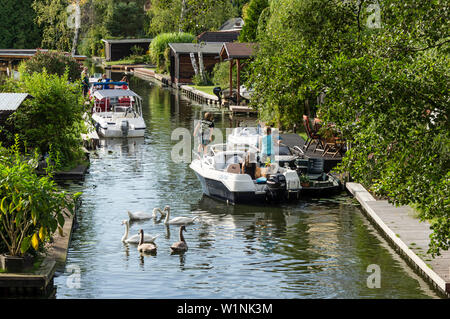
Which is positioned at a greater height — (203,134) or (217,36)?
(217,36)

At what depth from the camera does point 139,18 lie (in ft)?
354

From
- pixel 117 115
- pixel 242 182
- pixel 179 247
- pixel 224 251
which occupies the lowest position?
pixel 224 251

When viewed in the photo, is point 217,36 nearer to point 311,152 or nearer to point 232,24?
point 232,24

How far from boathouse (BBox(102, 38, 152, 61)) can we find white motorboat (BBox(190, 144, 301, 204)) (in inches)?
3134

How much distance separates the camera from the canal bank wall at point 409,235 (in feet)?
49.1

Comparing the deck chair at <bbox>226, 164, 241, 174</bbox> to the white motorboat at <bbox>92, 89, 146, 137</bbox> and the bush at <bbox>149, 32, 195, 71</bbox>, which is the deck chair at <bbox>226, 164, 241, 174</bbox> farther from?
the bush at <bbox>149, 32, 195, 71</bbox>

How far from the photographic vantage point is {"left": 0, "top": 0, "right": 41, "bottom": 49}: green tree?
90.0 m

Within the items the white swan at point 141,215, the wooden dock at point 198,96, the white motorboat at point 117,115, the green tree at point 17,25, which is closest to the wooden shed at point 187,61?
the wooden dock at point 198,96

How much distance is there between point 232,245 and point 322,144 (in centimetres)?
1160

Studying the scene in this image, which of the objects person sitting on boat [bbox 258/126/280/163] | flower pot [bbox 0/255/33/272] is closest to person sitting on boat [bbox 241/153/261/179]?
person sitting on boat [bbox 258/126/280/163]

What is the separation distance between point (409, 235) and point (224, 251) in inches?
169

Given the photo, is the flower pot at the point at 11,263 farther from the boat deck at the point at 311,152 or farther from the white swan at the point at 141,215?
the boat deck at the point at 311,152

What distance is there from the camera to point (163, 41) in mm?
78875

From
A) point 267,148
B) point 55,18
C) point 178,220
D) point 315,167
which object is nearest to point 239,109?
point 315,167
